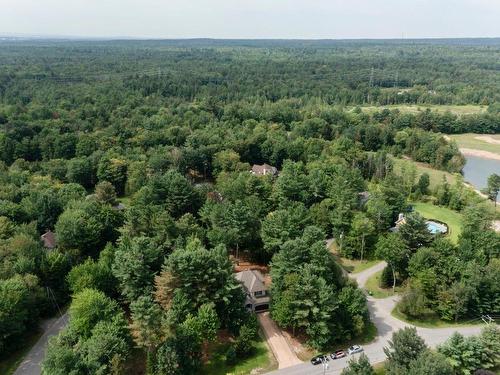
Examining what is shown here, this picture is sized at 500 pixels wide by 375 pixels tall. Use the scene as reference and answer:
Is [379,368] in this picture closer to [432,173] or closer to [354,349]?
[354,349]

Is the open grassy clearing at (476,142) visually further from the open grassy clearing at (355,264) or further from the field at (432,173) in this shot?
the open grassy clearing at (355,264)

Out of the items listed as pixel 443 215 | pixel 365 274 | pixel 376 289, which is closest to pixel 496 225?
pixel 443 215

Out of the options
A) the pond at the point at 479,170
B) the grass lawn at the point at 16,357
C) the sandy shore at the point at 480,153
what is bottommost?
the pond at the point at 479,170

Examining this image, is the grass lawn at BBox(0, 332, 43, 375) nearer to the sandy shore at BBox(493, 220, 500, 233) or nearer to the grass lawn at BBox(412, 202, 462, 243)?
the grass lawn at BBox(412, 202, 462, 243)

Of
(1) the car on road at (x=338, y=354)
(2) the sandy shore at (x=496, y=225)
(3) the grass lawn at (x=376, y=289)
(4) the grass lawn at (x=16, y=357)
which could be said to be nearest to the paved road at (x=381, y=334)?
(1) the car on road at (x=338, y=354)

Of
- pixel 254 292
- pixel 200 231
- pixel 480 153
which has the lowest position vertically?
pixel 480 153

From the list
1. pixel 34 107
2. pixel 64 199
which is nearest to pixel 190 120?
pixel 34 107

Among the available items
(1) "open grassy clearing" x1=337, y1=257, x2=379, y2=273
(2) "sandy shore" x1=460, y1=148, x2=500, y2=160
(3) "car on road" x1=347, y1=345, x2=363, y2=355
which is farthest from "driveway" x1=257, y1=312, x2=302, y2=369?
(2) "sandy shore" x1=460, y1=148, x2=500, y2=160
